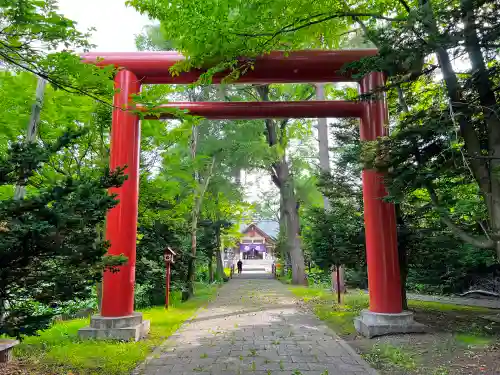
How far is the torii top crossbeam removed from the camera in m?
7.46

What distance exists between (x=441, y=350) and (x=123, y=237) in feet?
19.5

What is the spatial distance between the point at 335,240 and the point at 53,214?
8.37 metres

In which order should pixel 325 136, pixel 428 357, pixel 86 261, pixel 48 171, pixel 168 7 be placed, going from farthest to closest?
pixel 325 136
pixel 48 171
pixel 168 7
pixel 428 357
pixel 86 261

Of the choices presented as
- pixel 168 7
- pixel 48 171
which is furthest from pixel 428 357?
pixel 48 171

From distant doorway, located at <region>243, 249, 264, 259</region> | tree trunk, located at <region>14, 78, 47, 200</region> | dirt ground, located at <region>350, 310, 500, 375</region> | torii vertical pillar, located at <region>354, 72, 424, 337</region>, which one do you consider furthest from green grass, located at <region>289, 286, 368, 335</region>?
distant doorway, located at <region>243, 249, 264, 259</region>

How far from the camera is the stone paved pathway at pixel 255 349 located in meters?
5.11

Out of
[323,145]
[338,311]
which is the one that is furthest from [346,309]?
[323,145]

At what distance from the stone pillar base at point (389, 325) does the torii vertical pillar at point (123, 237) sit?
4402 millimetres

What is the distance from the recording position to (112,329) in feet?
22.5

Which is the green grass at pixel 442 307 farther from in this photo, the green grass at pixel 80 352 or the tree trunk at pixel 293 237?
the tree trunk at pixel 293 237

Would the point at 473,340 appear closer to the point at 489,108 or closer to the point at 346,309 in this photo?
the point at 489,108

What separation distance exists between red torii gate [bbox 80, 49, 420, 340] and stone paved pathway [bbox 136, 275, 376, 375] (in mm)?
1042

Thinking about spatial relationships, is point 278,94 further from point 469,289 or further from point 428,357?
point 428,357

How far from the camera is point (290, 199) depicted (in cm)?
1994
